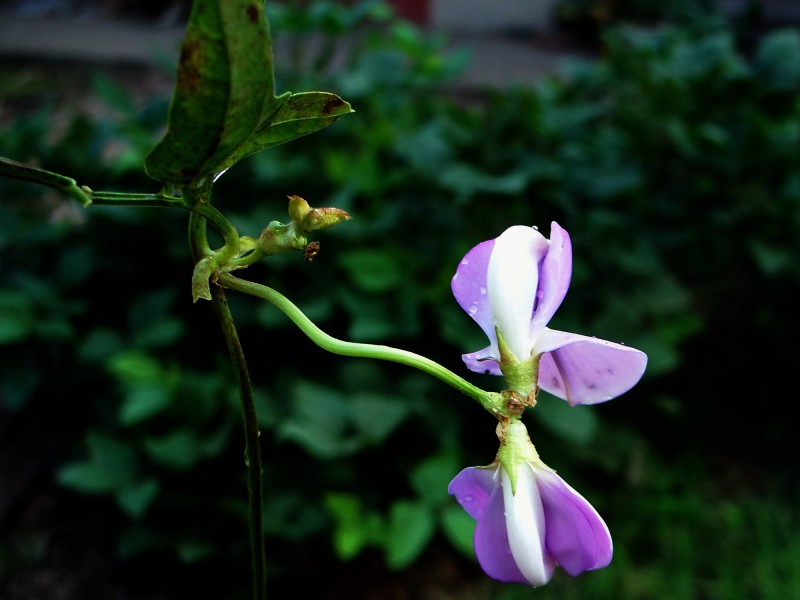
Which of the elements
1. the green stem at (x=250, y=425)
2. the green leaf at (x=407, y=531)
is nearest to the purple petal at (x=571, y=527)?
the green stem at (x=250, y=425)

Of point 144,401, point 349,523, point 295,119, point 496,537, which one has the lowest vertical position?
point 349,523

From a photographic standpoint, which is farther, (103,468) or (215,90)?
(103,468)

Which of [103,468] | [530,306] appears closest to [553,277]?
[530,306]

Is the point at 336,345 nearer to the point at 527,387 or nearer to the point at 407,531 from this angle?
the point at 527,387

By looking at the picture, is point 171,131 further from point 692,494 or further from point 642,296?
point 692,494

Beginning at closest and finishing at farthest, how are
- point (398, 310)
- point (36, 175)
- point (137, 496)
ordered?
point (36, 175) < point (137, 496) < point (398, 310)

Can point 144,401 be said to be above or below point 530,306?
below

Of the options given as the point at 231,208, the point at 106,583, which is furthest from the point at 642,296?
the point at 106,583
